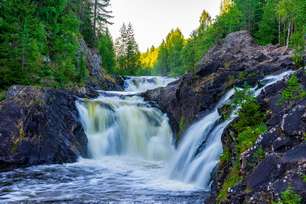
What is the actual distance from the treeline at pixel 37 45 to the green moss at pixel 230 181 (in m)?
19.7

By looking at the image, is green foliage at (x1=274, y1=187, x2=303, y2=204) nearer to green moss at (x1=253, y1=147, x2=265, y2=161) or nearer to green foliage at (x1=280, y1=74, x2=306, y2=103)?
green moss at (x1=253, y1=147, x2=265, y2=161)

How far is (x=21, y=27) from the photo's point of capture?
97.5ft

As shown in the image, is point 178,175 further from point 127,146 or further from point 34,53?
point 34,53

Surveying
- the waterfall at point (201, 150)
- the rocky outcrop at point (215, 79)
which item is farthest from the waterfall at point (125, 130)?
the waterfall at point (201, 150)

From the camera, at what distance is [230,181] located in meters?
10.4

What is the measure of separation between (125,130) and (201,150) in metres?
11.4

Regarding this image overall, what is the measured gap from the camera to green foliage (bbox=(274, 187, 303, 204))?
278 inches

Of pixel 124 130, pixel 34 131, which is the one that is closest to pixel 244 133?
pixel 34 131

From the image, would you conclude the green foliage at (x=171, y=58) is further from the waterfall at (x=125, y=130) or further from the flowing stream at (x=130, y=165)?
the flowing stream at (x=130, y=165)

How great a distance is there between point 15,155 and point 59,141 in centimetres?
284

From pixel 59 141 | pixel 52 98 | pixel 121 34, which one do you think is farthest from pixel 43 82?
pixel 121 34

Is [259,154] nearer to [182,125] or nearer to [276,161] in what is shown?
[276,161]

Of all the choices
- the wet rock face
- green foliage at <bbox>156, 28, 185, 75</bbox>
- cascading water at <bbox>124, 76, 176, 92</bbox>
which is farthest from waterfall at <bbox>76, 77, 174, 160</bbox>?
green foliage at <bbox>156, 28, 185, 75</bbox>

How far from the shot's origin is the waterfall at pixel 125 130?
89.1 ft
